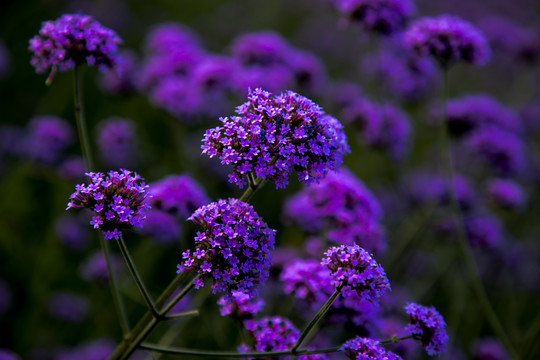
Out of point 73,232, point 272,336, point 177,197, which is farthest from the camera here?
point 73,232

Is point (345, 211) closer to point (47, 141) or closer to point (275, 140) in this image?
point (275, 140)

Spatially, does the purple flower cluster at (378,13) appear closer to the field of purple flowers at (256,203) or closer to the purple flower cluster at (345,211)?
the field of purple flowers at (256,203)

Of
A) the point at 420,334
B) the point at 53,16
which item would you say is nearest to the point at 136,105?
the point at 53,16

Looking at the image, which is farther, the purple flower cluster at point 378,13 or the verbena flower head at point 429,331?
the purple flower cluster at point 378,13

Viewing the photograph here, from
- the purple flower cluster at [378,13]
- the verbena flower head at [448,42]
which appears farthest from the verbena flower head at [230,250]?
the purple flower cluster at [378,13]

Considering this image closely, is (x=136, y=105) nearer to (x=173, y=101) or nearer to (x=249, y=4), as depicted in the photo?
(x=173, y=101)

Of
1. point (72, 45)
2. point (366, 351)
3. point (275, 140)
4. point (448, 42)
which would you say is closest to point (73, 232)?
point (72, 45)
